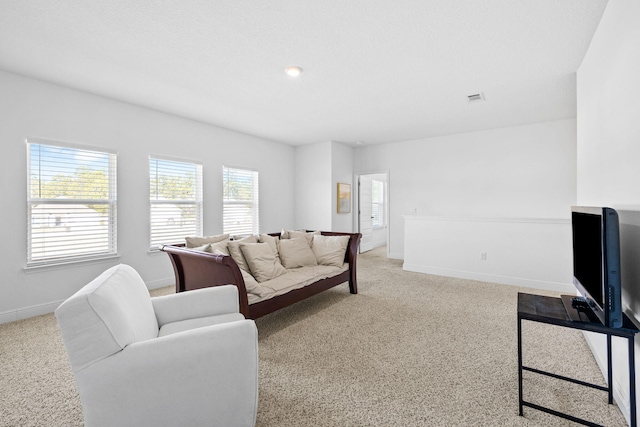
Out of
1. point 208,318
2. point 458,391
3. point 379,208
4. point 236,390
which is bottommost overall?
point 458,391

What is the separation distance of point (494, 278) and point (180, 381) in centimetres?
463

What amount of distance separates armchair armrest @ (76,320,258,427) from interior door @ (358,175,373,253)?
592 cm

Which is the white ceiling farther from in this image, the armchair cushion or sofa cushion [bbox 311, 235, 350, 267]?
the armchair cushion

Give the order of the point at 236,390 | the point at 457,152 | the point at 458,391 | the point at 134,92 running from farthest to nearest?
the point at 457,152, the point at 134,92, the point at 458,391, the point at 236,390

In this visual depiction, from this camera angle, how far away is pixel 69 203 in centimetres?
349

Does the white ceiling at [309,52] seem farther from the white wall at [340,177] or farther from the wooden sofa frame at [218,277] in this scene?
the white wall at [340,177]

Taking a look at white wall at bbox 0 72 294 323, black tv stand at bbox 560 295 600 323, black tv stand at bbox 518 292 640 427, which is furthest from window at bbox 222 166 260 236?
black tv stand at bbox 560 295 600 323

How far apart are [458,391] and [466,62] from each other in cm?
280

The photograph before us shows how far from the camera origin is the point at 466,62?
2.87 m

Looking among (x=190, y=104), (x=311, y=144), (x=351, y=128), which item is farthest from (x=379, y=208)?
(x=190, y=104)

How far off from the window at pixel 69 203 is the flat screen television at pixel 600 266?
4673mm

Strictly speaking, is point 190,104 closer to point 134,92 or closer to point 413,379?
point 134,92

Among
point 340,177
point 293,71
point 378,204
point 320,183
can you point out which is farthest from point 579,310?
point 378,204

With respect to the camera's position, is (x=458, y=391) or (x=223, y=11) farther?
(x=223, y=11)
